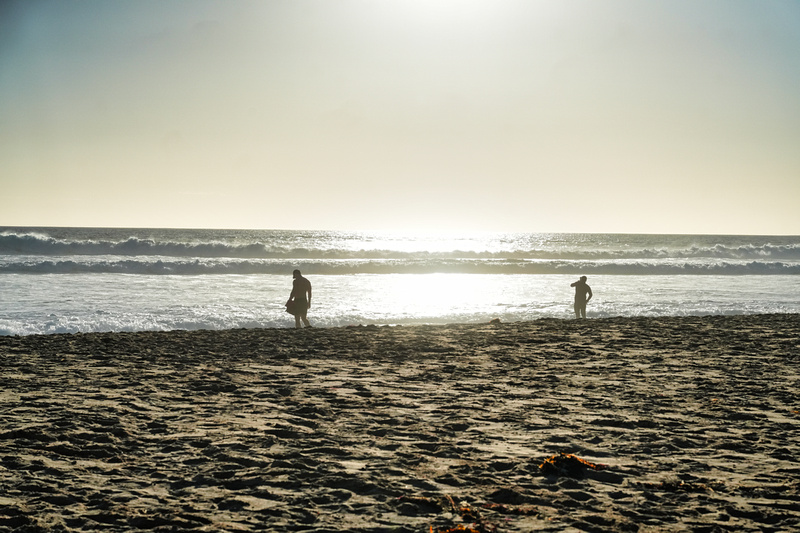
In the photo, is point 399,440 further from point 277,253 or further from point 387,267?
point 277,253

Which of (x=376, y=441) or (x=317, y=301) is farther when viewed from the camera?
(x=317, y=301)

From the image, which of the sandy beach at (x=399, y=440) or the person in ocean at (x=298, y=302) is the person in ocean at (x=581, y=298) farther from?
the person in ocean at (x=298, y=302)

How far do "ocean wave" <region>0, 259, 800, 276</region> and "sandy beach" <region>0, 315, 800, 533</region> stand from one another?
2451 cm

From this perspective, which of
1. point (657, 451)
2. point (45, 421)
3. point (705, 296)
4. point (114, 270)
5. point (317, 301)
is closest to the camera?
point (657, 451)

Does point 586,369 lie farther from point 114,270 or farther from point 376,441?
point 114,270

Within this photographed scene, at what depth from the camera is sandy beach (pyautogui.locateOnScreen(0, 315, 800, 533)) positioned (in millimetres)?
3471

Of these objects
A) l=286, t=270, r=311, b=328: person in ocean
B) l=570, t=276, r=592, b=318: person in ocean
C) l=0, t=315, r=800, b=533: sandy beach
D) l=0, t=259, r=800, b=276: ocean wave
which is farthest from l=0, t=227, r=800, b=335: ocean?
l=0, t=315, r=800, b=533: sandy beach

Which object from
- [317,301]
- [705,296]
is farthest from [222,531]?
[705,296]

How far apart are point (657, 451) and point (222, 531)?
10.1 ft

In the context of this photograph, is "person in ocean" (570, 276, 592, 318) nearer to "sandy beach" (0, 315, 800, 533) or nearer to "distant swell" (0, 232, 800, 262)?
"sandy beach" (0, 315, 800, 533)

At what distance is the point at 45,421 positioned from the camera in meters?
5.24

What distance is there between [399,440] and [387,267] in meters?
33.3

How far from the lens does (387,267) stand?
38.1 meters

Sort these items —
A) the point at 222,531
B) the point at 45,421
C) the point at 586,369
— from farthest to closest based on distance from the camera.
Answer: the point at 586,369 → the point at 45,421 → the point at 222,531
